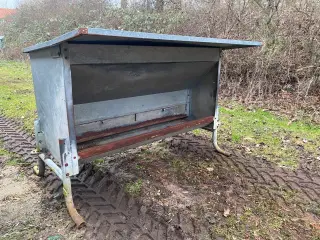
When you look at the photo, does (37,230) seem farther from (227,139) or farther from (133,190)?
(227,139)

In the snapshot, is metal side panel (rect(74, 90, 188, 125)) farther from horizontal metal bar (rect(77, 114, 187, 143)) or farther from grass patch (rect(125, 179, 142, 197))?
grass patch (rect(125, 179, 142, 197))

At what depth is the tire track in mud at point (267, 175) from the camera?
2.37 meters

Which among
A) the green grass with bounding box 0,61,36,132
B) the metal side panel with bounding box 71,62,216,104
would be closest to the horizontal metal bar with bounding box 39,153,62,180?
the metal side panel with bounding box 71,62,216,104

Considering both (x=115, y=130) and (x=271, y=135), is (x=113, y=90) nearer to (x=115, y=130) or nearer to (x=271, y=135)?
(x=115, y=130)

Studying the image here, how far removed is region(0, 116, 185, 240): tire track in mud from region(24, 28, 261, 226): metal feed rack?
16cm

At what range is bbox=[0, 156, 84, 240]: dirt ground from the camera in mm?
1876

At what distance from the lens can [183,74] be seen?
9.44 ft

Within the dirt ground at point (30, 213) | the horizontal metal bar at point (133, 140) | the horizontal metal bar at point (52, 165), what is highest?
the horizontal metal bar at point (133, 140)

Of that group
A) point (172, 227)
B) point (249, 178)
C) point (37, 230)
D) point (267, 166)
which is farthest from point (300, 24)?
point (37, 230)

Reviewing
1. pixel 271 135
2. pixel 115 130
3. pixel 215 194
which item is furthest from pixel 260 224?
pixel 271 135

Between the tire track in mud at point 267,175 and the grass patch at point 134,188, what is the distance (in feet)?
3.01

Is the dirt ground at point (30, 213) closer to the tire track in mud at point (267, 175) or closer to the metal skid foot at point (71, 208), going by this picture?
the metal skid foot at point (71, 208)

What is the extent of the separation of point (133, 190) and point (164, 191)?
0.30m

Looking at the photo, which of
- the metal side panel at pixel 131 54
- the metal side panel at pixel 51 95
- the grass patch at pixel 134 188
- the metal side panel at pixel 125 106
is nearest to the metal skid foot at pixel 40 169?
the metal side panel at pixel 51 95
